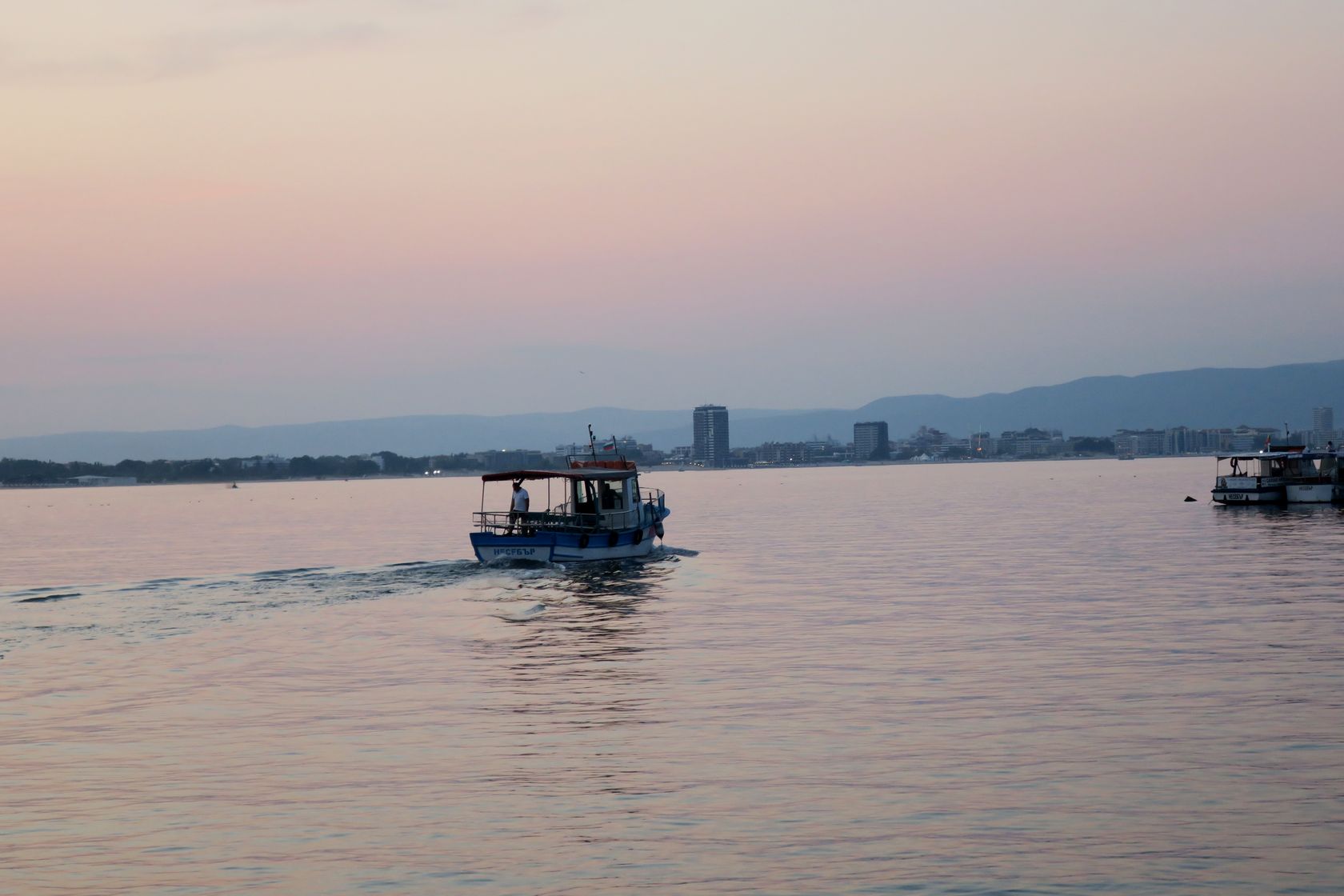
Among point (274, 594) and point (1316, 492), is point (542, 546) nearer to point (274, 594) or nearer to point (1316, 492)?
point (274, 594)

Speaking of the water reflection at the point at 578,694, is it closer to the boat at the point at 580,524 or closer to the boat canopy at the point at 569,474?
the boat at the point at 580,524

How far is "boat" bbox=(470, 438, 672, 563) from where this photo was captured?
64.1 metres

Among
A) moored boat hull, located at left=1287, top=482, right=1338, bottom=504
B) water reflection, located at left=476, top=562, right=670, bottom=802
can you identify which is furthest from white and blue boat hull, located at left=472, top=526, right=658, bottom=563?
moored boat hull, located at left=1287, top=482, right=1338, bottom=504

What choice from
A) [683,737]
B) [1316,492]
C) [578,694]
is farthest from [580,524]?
[1316,492]

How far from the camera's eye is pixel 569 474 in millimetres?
65250

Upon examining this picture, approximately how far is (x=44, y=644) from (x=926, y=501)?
459 ft

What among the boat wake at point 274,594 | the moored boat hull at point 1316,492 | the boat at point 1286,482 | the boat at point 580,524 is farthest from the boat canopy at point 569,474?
the moored boat hull at point 1316,492

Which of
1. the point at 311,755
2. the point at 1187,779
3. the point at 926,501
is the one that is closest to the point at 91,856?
the point at 311,755

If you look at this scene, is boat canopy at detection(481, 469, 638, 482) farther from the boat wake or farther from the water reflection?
the water reflection

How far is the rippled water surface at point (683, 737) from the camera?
17.8 meters

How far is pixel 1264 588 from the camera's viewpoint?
50500 mm

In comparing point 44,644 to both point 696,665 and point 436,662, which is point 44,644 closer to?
point 436,662

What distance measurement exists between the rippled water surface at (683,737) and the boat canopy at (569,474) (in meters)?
8.00

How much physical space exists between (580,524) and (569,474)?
116 inches
